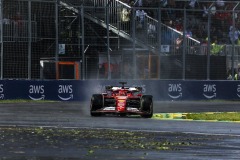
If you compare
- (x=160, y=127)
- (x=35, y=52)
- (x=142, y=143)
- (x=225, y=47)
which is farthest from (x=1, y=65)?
(x=142, y=143)

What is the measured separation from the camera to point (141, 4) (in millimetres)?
39969

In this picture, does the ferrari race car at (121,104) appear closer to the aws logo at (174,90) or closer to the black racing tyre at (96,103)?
the black racing tyre at (96,103)

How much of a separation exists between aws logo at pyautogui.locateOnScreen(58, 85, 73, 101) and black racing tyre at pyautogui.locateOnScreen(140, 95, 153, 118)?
11302 millimetres

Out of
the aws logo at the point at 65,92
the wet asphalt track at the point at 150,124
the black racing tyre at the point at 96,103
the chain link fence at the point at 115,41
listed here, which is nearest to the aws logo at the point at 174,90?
the chain link fence at the point at 115,41

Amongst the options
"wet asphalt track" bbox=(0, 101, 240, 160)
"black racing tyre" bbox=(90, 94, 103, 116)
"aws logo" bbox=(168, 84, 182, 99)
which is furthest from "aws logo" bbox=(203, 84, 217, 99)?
"black racing tyre" bbox=(90, 94, 103, 116)

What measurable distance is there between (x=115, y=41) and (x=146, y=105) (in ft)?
40.2

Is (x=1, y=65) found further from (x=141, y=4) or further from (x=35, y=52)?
(x=141, y=4)

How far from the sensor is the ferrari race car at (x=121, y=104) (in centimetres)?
2566

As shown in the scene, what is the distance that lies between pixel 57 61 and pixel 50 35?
3.93 feet

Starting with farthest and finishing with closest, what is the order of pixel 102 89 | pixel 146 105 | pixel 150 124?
1. pixel 102 89
2. pixel 146 105
3. pixel 150 124

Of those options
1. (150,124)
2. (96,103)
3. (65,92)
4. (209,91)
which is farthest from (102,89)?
(150,124)

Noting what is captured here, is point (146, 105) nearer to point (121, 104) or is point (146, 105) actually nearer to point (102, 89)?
point (121, 104)

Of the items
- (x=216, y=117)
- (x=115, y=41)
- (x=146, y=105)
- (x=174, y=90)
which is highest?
(x=115, y=41)

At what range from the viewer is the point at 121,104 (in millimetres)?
25750
